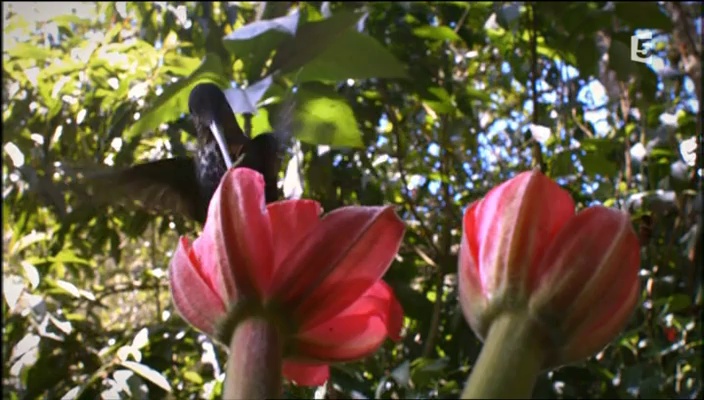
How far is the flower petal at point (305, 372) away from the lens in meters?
0.35

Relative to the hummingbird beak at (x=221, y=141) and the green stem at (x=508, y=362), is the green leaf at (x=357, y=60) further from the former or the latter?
the green stem at (x=508, y=362)

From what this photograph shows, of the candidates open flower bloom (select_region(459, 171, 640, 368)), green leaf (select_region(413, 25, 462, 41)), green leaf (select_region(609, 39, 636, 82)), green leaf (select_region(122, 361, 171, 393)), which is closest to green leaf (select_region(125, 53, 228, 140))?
green leaf (select_region(122, 361, 171, 393))

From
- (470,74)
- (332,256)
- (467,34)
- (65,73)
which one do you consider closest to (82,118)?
(65,73)

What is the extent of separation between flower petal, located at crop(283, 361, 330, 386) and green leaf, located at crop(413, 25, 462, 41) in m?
1.02

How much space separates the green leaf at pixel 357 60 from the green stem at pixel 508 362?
275mm

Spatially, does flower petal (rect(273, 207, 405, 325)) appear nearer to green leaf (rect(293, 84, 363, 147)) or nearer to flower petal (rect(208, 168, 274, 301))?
flower petal (rect(208, 168, 274, 301))

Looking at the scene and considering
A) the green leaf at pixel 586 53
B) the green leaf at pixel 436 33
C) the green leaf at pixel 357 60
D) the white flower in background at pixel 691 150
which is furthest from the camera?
the green leaf at pixel 436 33

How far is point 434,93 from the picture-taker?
1.22m

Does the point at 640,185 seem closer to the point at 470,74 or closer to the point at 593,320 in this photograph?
the point at 470,74

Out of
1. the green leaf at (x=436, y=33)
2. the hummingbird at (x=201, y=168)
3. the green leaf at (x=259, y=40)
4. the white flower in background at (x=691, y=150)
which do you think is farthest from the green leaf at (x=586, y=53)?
the hummingbird at (x=201, y=168)

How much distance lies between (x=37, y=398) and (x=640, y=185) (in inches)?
45.2

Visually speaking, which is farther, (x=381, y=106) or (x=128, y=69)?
(x=381, y=106)

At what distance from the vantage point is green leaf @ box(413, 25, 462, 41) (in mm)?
1315

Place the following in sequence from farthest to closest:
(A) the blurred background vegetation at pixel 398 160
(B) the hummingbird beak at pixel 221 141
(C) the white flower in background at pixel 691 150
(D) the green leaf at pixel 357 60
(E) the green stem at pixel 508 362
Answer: (A) the blurred background vegetation at pixel 398 160
(C) the white flower in background at pixel 691 150
(D) the green leaf at pixel 357 60
(B) the hummingbird beak at pixel 221 141
(E) the green stem at pixel 508 362
